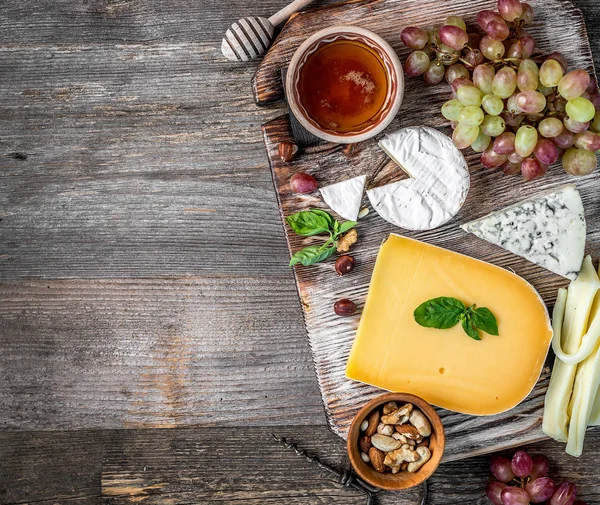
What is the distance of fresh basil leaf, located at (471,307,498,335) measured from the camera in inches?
46.6

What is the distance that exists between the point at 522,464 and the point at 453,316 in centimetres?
41

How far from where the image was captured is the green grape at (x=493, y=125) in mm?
1136

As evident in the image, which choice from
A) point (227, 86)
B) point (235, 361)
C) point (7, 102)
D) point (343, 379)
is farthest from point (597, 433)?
point (7, 102)

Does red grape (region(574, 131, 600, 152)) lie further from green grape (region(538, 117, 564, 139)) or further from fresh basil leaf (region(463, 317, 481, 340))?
fresh basil leaf (region(463, 317, 481, 340))

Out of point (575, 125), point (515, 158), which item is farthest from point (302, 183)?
point (575, 125)

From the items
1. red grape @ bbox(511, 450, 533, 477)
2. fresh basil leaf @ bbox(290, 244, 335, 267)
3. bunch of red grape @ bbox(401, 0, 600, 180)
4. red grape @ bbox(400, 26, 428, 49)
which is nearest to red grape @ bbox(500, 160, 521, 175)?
bunch of red grape @ bbox(401, 0, 600, 180)

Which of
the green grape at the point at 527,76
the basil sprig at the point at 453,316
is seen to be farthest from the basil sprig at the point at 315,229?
the green grape at the point at 527,76

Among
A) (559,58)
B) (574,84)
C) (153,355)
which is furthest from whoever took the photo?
(153,355)

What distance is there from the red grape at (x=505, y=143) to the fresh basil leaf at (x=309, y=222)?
0.38 metres

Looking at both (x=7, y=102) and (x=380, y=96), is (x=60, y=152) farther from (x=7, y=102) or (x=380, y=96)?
(x=380, y=96)

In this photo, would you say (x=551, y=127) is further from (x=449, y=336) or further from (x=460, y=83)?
A: (x=449, y=336)

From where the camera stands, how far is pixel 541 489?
1261mm

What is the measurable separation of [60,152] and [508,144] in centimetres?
107

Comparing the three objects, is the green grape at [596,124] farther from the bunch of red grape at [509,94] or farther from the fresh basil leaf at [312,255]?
the fresh basil leaf at [312,255]
